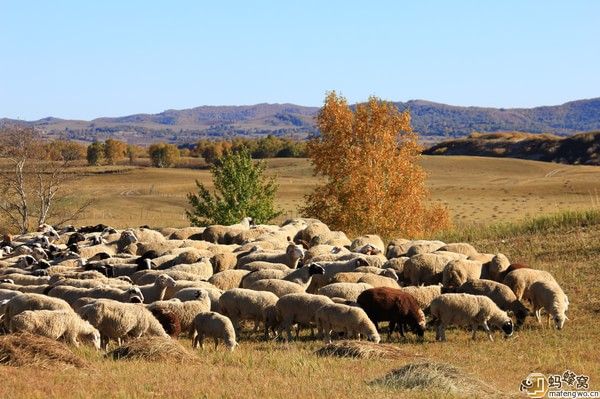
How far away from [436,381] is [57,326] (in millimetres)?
7030

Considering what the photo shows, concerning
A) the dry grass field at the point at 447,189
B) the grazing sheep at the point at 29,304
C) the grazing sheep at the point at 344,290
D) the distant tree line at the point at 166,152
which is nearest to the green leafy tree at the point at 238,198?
the dry grass field at the point at 447,189

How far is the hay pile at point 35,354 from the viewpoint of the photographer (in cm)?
1290

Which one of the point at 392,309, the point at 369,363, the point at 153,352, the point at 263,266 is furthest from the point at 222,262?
the point at 369,363

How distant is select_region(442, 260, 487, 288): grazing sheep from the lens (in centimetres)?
2328

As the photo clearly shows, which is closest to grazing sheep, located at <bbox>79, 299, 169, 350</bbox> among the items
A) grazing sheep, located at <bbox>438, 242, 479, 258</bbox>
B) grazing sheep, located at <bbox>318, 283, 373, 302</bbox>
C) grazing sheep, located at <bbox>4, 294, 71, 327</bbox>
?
grazing sheep, located at <bbox>4, 294, 71, 327</bbox>

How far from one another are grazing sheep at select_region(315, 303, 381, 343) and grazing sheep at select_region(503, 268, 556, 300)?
557 centimetres

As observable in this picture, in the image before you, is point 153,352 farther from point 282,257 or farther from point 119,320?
point 282,257

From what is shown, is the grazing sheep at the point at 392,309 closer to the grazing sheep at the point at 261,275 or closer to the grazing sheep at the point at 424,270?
the grazing sheep at the point at 261,275

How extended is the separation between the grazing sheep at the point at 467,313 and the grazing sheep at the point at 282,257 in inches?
280

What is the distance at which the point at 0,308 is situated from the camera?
18.1 meters

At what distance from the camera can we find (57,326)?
1563 centimetres

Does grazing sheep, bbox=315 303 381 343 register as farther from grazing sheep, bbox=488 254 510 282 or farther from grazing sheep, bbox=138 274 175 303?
grazing sheep, bbox=488 254 510 282

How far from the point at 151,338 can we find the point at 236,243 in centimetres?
1873

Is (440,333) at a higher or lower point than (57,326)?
lower
